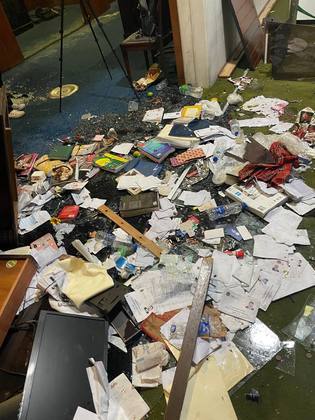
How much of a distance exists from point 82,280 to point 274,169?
4.79 ft

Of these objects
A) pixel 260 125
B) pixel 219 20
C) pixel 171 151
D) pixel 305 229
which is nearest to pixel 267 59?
pixel 219 20

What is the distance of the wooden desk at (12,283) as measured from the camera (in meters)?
1.69

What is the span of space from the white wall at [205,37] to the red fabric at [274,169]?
4.71 ft

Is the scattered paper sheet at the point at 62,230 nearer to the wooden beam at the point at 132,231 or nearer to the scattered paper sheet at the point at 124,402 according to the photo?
the wooden beam at the point at 132,231

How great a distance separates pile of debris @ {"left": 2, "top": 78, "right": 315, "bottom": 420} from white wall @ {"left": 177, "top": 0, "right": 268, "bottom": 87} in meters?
0.43

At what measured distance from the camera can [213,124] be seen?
3.01 metres

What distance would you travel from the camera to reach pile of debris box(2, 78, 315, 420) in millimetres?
1610

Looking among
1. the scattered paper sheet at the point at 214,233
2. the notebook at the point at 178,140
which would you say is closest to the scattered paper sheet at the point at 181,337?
the scattered paper sheet at the point at 214,233

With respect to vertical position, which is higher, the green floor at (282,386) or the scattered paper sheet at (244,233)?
the scattered paper sheet at (244,233)

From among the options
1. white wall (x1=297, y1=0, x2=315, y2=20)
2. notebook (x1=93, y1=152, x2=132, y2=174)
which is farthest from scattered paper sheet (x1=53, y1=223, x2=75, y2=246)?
white wall (x1=297, y1=0, x2=315, y2=20)

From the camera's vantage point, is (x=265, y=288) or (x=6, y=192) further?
(x=6, y=192)

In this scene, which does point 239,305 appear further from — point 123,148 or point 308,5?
point 308,5

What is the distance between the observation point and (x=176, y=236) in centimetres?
217

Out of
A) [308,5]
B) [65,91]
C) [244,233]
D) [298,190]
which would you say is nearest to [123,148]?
[244,233]
